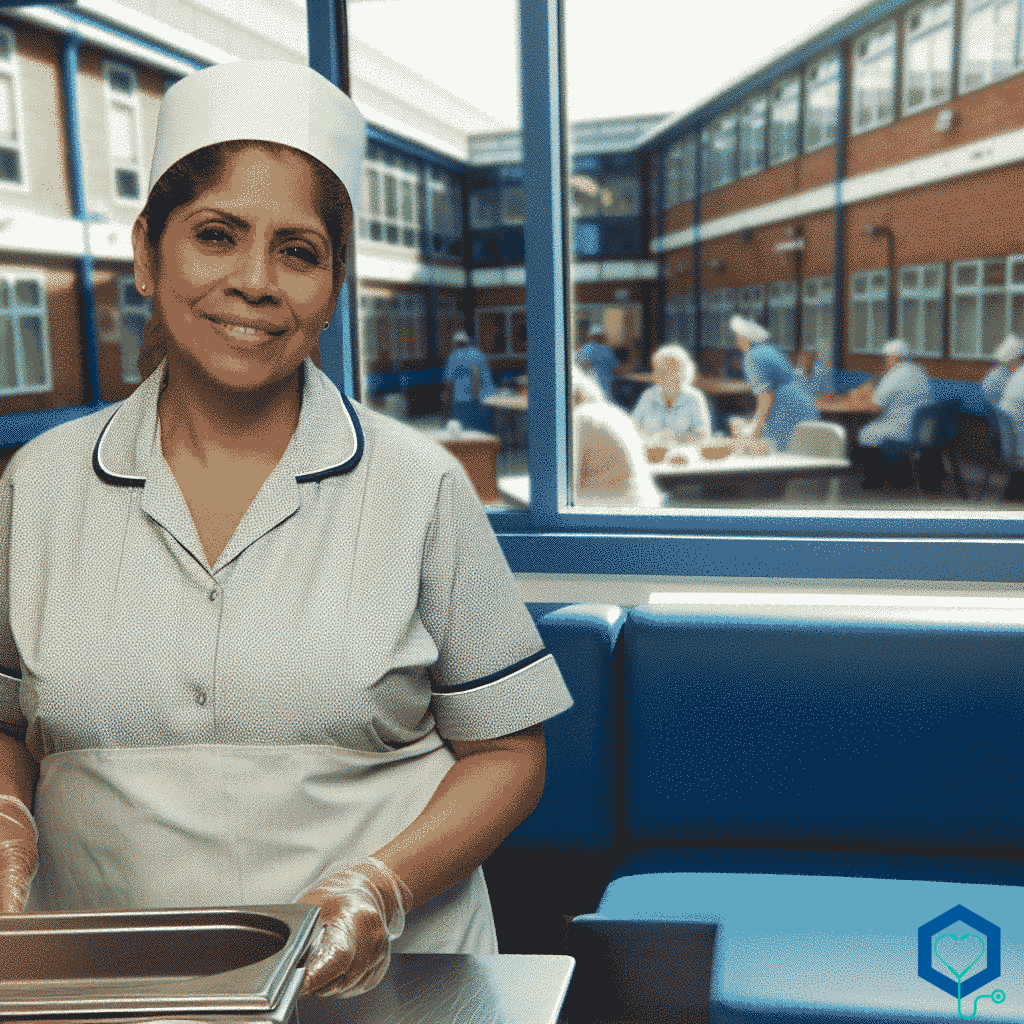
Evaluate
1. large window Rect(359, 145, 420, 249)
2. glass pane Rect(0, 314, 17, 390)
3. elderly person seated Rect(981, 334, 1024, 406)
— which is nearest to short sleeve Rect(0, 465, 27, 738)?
large window Rect(359, 145, 420, 249)

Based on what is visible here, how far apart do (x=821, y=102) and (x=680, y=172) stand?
2.78 m

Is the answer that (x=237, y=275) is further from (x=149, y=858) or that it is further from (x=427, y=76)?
(x=427, y=76)

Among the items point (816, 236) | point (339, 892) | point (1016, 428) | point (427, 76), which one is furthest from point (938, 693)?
point (816, 236)

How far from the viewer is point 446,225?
15.6 feet

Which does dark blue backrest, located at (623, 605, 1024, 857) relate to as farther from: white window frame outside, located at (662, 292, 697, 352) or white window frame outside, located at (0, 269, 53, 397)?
white window frame outside, located at (662, 292, 697, 352)

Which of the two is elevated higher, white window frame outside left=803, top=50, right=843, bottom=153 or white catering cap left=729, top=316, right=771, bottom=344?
white window frame outside left=803, top=50, right=843, bottom=153

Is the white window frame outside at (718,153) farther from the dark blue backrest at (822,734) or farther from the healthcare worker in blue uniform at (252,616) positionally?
the healthcare worker in blue uniform at (252,616)

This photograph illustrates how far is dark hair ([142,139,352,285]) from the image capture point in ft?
3.29

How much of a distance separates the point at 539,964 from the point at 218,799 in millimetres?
333

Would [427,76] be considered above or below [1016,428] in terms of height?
above

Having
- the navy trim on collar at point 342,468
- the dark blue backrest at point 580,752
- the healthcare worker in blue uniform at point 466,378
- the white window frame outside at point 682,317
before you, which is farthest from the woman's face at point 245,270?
the white window frame outside at point 682,317

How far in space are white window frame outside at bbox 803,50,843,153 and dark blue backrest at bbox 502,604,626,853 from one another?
1416 cm

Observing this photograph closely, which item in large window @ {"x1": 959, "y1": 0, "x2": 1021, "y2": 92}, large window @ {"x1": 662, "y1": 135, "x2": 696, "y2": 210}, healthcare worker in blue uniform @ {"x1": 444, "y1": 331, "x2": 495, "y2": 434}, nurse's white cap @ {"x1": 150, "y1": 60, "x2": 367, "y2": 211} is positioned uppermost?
large window @ {"x1": 959, "y1": 0, "x2": 1021, "y2": 92}

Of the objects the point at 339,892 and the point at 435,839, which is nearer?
the point at 339,892
